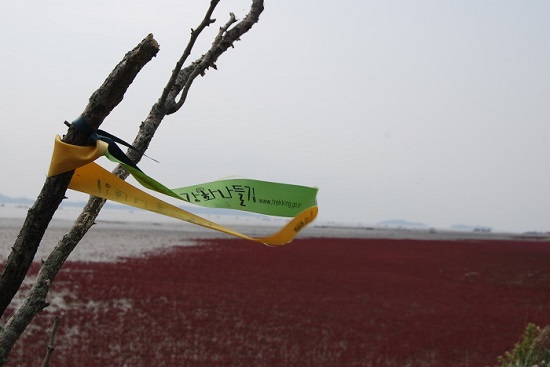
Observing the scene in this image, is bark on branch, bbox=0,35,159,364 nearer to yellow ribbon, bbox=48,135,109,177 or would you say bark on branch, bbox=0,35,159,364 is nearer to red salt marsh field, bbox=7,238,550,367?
yellow ribbon, bbox=48,135,109,177

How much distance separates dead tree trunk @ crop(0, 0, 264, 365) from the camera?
940 millimetres

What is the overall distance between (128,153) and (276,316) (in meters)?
10.3

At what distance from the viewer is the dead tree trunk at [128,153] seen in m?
0.94

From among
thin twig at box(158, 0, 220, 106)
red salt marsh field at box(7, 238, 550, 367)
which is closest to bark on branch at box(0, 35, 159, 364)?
thin twig at box(158, 0, 220, 106)

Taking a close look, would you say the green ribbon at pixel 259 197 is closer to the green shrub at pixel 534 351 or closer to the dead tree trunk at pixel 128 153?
the dead tree trunk at pixel 128 153

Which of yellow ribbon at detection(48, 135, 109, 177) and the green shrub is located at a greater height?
yellow ribbon at detection(48, 135, 109, 177)

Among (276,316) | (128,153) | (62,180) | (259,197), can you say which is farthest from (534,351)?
(276,316)

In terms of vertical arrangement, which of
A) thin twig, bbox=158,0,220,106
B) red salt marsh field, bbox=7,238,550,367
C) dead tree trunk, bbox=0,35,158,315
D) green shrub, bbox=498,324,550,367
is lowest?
red salt marsh field, bbox=7,238,550,367

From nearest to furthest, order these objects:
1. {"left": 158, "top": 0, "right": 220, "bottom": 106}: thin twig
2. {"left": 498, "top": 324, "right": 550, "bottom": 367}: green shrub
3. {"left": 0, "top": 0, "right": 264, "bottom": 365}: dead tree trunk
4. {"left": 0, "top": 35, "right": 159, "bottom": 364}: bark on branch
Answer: {"left": 0, "top": 35, "right": 159, "bottom": 364}: bark on branch, {"left": 0, "top": 0, "right": 264, "bottom": 365}: dead tree trunk, {"left": 158, "top": 0, "right": 220, "bottom": 106}: thin twig, {"left": 498, "top": 324, "right": 550, "bottom": 367}: green shrub

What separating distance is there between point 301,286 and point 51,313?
7323mm

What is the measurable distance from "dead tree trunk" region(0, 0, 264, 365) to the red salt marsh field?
607cm

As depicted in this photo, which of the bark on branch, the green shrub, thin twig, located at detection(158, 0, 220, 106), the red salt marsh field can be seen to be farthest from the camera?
the red salt marsh field

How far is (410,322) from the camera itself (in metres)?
11.2

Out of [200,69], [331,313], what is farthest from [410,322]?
[200,69]
